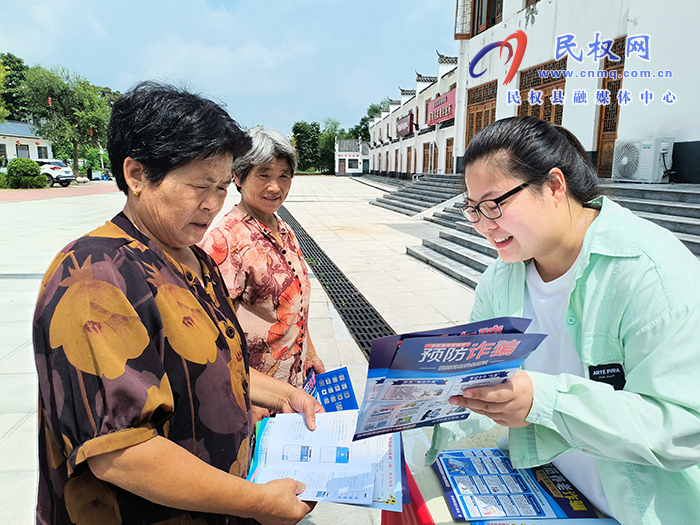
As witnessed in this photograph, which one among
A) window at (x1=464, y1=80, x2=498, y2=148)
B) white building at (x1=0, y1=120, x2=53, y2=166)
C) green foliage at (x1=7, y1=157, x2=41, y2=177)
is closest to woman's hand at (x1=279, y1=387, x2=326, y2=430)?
window at (x1=464, y1=80, x2=498, y2=148)

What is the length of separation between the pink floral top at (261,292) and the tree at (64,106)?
31.3m

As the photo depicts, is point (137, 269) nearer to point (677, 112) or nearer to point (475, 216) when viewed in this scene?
point (475, 216)

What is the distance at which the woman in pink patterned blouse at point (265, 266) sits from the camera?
69.9 inches

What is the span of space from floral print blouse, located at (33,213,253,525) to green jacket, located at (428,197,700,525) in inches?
29.9

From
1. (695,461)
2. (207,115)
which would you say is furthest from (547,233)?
(207,115)

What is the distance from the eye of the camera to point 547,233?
4.11 ft

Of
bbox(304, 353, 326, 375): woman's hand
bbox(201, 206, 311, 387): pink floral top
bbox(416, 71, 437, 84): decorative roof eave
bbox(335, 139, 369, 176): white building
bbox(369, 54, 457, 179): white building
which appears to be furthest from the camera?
bbox(335, 139, 369, 176): white building

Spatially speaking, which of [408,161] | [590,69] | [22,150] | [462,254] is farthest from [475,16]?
[22,150]

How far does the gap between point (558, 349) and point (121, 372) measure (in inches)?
46.0

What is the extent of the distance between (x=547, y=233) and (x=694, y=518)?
30.1 inches

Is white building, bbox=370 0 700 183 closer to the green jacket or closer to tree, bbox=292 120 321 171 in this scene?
the green jacket

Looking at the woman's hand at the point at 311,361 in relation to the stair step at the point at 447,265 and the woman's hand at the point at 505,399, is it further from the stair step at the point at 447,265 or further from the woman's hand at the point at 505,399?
the stair step at the point at 447,265

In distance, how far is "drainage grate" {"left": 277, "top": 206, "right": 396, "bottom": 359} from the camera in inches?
171

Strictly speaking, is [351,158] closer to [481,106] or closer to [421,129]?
[421,129]
